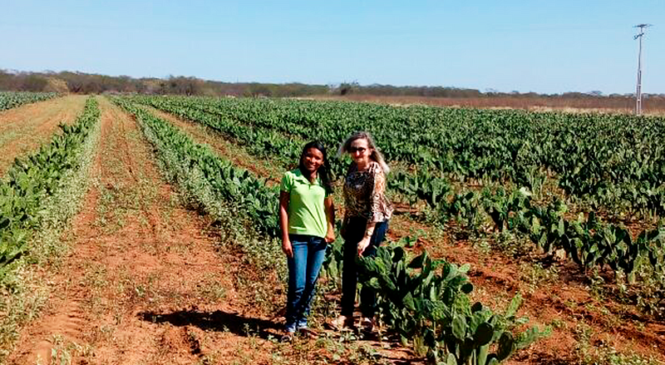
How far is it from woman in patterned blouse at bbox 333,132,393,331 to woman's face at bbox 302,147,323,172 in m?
0.20

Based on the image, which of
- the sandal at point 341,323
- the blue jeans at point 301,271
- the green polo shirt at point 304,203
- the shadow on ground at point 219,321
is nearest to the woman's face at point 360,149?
the green polo shirt at point 304,203

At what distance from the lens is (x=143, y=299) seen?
6.51 meters

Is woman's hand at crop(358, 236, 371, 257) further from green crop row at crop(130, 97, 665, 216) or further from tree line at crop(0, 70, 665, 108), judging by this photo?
tree line at crop(0, 70, 665, 108)

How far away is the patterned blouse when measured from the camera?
5.03 metres

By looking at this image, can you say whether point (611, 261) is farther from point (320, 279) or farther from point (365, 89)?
point (365, 89)

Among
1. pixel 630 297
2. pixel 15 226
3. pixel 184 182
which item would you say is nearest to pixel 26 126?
pixel 184 182

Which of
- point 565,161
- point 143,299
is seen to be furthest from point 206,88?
point 143,299

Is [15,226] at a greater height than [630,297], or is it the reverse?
[15,226]

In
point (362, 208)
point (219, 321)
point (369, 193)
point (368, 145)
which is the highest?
point (368, 145)

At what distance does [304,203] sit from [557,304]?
2993 millimetres

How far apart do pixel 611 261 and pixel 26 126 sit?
30.7 m

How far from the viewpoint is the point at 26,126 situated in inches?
1244

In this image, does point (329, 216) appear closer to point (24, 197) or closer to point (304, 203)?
point (304, 203)

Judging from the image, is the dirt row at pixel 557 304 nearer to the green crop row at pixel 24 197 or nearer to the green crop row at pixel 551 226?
the green crop row at pixel 551 226
